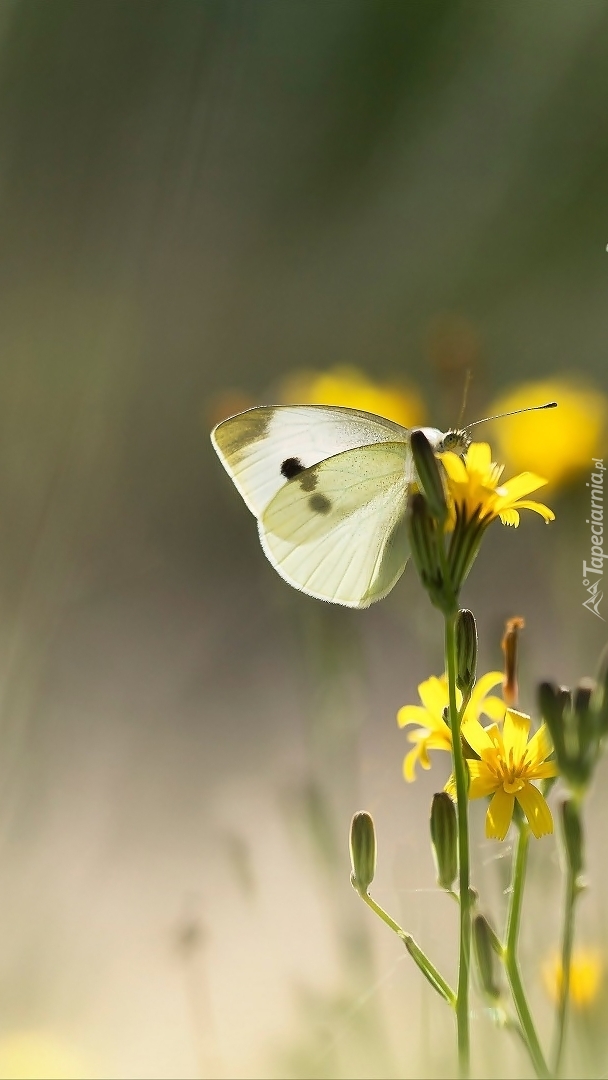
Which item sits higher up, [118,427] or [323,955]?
[118,427]

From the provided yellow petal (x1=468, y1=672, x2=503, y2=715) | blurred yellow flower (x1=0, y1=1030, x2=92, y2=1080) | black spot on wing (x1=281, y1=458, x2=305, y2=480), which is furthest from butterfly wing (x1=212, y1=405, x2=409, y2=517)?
blurred yellow flower (x1=0, y1=1030, x2=92, y2=1080)

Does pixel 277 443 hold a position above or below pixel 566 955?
above

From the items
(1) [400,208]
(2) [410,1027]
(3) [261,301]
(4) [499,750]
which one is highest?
(1) [400,208]

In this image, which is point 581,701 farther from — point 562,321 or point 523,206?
point 523,206

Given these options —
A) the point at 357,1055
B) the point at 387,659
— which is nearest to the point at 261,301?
the point at 387,659

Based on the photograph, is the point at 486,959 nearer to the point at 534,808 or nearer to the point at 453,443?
the point at 534,808

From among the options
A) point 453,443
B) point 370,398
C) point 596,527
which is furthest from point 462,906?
point 370,398
